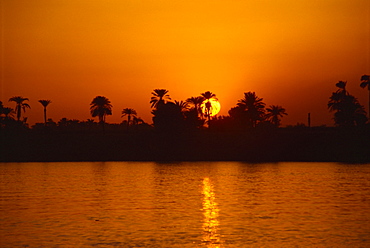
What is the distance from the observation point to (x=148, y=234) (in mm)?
33250

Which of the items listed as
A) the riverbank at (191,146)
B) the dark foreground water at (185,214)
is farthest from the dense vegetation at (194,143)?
the dark foreground water at (185,214)

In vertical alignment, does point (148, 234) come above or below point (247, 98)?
below

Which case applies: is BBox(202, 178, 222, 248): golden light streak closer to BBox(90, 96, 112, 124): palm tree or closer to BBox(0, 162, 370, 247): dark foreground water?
BBox(0, 162, 370, 247): dark foreground water

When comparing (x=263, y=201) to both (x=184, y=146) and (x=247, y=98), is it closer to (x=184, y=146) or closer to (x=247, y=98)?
(x=184, y=146)

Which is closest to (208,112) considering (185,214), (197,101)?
(197,101)

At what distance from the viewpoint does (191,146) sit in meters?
140

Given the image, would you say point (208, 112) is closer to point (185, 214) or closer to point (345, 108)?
point (345, 108)

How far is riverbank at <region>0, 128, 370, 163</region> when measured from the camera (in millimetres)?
130375

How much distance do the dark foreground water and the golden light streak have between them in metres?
0.05

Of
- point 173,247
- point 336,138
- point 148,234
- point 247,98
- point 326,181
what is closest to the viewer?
point 173,247

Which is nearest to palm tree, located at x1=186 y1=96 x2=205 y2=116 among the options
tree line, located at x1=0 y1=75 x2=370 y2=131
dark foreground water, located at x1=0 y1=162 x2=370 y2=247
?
tree line, located at x1=0 y1=75 x2=370 y2=131

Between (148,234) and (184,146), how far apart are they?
353ft

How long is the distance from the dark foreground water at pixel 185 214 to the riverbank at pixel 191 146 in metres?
57.4

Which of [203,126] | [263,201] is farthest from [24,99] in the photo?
[263,201]
